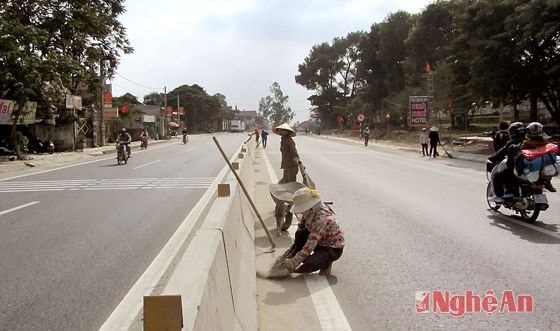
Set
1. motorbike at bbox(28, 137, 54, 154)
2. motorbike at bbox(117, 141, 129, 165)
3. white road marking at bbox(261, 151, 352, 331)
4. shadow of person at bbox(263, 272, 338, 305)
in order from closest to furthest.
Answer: white road marking at bbox(261, 151, 352, 331) → shadow of person at bbox(263, 272, 338, 305) → motorbike at bbox(117, 141, 129, 165) → motorbike at bbox(28, 137, 54, 154)

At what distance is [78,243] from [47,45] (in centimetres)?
2200

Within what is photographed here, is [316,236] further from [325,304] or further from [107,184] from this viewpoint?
[107,184]

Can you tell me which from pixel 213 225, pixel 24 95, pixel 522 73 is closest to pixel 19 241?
pixel 213 225

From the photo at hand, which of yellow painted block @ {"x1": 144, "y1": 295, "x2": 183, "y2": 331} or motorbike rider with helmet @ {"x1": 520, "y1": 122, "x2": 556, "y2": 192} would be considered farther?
motorbike rider with helmet @ {"x1": 520, "y1": 122, "x2": 556, "y2": 192}

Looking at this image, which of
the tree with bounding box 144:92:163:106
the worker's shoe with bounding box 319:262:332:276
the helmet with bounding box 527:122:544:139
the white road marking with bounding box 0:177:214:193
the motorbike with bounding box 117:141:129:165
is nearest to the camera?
the worker's shoe with bounding box 319:262:332:276

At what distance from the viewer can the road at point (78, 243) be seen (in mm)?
4617

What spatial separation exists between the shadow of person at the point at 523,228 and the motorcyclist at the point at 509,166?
1.08 ft

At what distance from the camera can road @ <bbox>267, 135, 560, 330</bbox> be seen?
434cm

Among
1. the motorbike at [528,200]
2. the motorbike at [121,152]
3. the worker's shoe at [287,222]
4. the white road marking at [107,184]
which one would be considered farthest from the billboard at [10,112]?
the motorbike at [528,200]

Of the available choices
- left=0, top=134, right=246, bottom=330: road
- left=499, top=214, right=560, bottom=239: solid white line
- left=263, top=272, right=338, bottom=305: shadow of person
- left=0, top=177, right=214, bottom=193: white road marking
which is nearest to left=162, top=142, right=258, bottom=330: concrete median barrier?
left=263, top=272, right=338, bottom=305: shadow of person

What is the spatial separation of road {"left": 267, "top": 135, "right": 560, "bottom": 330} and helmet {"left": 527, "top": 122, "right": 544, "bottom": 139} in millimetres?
1371

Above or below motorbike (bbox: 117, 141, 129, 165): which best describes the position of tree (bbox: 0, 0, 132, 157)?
above

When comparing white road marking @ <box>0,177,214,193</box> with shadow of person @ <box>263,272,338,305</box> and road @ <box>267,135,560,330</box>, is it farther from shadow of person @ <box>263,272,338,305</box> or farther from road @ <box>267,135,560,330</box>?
shadow of person @ <box>263,272,338,305</box>

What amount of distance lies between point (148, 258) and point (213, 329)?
3.81 meters
